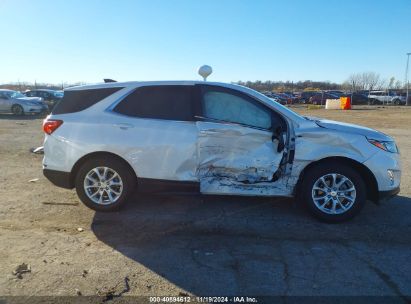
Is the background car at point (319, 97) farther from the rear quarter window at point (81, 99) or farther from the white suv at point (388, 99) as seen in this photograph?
the rear quarter window at point (81, 99)

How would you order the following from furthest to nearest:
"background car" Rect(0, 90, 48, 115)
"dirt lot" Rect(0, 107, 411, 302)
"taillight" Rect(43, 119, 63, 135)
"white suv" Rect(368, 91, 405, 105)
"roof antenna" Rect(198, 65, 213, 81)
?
"white suv" Rect(368, 91, 405, 105) → "background car" Rect(0, 90, 48, 115) → "roof antenna" Rect(198, 65, 213, 81) → "taillight" Rect(43, 119, 63, 135) → "dirt lot" Rect(0, 107, 411, 302)

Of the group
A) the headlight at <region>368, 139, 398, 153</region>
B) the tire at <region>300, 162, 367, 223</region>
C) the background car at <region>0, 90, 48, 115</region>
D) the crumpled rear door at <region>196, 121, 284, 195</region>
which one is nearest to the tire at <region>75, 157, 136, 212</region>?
the crumpled rear door at <region>196, 121, 284, 195</region>

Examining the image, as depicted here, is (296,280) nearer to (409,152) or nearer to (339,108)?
(409,152)

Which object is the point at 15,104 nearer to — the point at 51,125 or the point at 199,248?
the point at 51,125

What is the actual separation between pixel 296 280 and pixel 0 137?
12164 millimetres

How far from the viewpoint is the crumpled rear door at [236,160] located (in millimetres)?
5062

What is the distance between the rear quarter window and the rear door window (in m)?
0.28

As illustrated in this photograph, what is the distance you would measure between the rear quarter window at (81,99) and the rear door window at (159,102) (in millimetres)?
278

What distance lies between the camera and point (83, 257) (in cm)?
403

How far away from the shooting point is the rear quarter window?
5.33 m

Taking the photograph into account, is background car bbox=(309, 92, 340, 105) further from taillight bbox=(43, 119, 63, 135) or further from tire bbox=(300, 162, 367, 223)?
taillight bbox=(43, 119, 63, 135)

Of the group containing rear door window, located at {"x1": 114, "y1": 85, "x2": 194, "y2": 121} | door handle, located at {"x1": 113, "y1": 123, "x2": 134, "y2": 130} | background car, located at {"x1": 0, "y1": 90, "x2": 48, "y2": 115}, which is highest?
rear door window, located at {"x1": 114, "y1": 85, "x2": 194, "y2": 121}

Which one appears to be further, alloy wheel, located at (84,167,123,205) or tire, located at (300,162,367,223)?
alloy wheel, located at (84,167,123,205)

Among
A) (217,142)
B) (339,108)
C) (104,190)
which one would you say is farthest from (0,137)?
(339,108)
